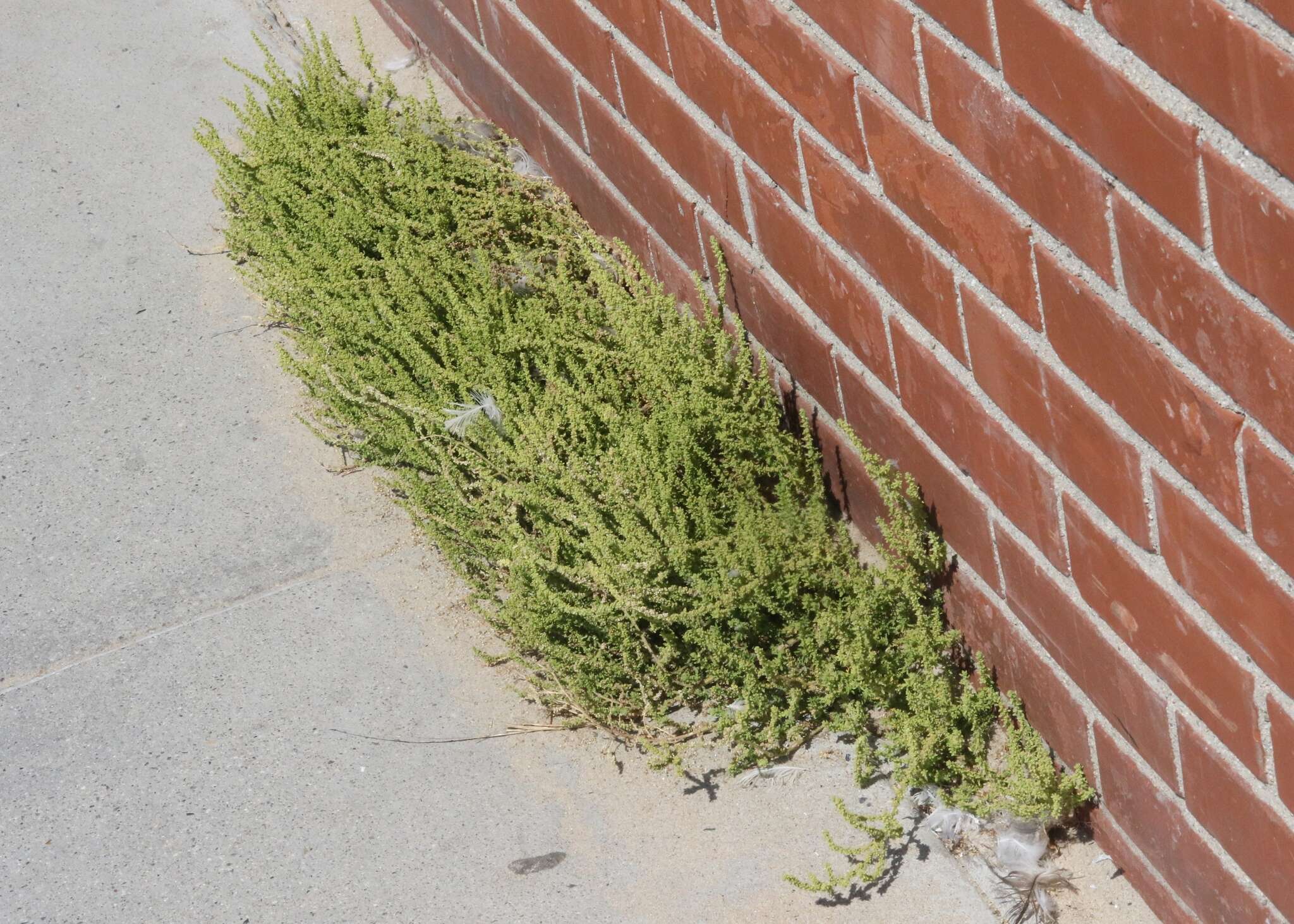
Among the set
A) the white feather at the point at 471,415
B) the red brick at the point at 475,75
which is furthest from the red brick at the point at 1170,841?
the red brick at the point at 475,75

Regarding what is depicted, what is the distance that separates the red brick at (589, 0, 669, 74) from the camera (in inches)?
117

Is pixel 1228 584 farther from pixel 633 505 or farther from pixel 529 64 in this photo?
pixel 529 64

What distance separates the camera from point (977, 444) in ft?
7.82

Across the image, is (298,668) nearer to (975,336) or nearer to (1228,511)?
(975,336)

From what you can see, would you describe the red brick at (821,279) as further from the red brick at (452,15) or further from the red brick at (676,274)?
the red brick at (452,15)

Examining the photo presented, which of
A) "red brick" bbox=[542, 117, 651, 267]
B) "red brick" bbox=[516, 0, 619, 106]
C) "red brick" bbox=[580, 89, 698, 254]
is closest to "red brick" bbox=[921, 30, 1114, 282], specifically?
"red brick" bbox=[580, 89, 698, 254]

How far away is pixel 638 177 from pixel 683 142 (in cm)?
35

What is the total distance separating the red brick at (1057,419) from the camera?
1984 mm

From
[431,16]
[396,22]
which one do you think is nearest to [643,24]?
[431,16]

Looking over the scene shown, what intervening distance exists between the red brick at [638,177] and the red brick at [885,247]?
0.64 m

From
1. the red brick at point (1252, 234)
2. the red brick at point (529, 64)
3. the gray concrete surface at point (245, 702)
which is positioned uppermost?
the red brick at point (1252, 234)

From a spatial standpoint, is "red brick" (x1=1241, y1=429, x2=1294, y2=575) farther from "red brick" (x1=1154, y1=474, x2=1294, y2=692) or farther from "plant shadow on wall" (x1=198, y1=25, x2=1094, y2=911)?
"plant shadow on wall" (x1=198, y1=25, x2=1094, y2=911)

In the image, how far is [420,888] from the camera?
2.68 meters

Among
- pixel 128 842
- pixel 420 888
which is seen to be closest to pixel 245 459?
pixel 128 842
